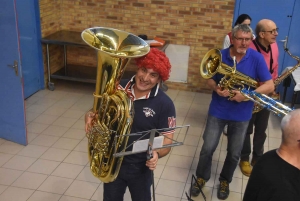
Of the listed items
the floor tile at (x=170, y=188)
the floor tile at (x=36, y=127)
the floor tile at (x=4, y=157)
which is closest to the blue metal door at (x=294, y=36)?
the floor tile at (x=170, y=188)

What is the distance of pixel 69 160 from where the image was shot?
431 centimetres

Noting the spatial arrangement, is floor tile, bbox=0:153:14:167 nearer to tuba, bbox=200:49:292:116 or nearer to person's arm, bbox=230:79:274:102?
tuba, bbox=200:49:292:116

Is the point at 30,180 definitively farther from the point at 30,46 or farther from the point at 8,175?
the point at 30,46

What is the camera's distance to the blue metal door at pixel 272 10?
566 centimetres

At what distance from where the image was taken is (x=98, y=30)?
2752 millimetres

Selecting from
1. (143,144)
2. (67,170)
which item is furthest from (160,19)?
(143,144)

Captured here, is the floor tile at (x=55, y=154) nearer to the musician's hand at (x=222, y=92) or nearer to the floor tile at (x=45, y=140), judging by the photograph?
the floor tile at (x=45, y=140)

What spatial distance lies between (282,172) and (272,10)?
4.17m

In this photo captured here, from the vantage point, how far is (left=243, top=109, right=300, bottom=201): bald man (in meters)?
2.03

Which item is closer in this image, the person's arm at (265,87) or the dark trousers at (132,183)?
the dark trousers at (132,183)

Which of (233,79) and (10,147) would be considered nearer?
(233,79)

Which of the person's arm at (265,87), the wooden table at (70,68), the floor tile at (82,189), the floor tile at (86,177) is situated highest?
the person's arm at (265,87)

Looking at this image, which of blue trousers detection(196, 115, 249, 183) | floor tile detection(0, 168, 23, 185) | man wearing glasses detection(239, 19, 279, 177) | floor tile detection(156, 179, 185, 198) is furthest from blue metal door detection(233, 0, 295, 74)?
floor tile detection(0, 168, 23, 185)

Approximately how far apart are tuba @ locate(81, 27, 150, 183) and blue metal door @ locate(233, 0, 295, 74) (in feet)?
11.7
